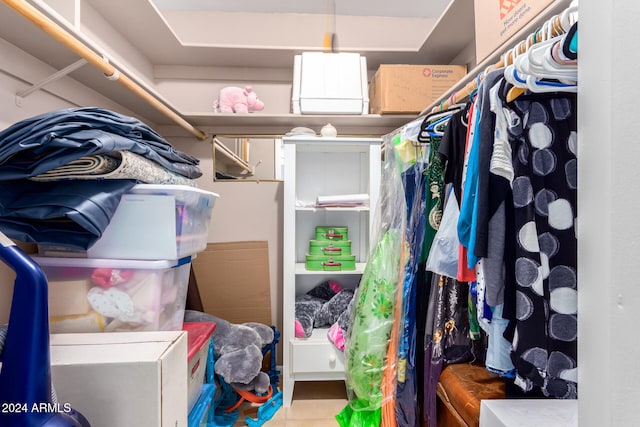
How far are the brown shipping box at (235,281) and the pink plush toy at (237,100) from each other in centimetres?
82

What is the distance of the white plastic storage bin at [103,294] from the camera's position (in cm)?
87

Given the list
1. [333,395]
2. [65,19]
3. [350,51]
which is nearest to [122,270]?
[65,19]

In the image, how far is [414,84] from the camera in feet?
5.50

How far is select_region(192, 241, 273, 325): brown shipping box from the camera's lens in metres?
1.96

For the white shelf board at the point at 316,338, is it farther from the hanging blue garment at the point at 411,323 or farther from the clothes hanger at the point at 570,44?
the clothes hanger at the point at 570,44

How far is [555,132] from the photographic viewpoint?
29.0 inches

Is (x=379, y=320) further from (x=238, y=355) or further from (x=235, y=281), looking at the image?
(x=235, y=281)

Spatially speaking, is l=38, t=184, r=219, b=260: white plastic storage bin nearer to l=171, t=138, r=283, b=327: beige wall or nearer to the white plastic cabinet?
the white plastic cabinet

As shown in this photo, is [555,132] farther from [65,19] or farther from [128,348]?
[65,19]

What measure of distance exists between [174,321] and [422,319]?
2.97 ft

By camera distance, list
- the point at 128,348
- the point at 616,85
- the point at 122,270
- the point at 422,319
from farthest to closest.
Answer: the point at 422,319 < the point at 122,270 < the point at 128,348 < the point at 616,85

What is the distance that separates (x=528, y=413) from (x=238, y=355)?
114cm

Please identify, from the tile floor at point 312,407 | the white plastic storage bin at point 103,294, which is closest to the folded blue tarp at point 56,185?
the white plastic storage bin at point 103,294

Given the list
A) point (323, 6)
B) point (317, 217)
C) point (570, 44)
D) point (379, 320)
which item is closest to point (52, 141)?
point (570, 44)
